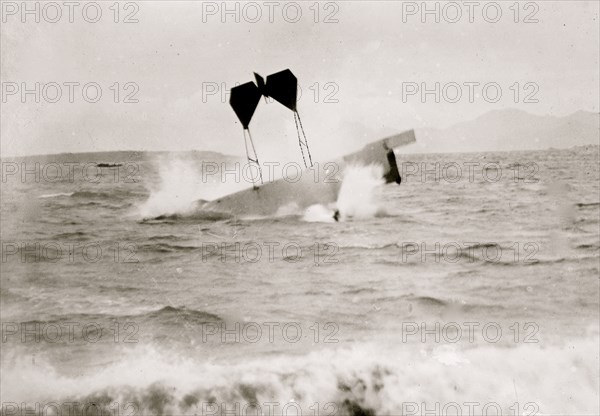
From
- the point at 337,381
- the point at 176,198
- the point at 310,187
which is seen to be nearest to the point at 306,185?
the point at 310,187

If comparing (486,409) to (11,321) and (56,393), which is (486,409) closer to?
(56,393)

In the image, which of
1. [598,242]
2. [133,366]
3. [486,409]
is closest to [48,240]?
[133,366]

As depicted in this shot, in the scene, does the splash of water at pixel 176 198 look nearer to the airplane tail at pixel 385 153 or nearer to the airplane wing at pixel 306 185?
the airplane wing at pixel 306 185

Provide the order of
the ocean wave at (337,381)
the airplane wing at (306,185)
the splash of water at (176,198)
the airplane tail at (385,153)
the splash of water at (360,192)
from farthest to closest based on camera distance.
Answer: the splash of water at (176,198) < the splash of water at (360,192) < the airplane wing at (306,185) < the airplane tail at (385,153) < the ocean wave at (337,381)

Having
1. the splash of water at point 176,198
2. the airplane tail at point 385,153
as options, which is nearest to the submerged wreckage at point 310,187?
the airplane tail at point 385,153

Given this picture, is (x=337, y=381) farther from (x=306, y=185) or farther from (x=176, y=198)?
(x=176, y=198)

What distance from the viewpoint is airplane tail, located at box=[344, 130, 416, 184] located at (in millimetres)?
13117

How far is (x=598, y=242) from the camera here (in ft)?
36.8

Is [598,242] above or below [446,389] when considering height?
above

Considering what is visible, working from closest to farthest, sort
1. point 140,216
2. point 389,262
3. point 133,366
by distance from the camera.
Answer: point 133,366 → point 389,262 → point 140,216

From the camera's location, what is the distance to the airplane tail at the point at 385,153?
1312 cm

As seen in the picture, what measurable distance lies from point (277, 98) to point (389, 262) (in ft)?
15.8

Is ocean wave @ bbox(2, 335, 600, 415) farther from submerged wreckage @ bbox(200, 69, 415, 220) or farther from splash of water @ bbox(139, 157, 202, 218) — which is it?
Answer: splash of water @ bbox(139, 157, 202, 218)

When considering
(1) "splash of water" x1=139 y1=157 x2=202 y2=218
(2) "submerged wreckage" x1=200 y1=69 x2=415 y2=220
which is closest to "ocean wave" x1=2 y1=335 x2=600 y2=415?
(2) "submerged wreckage" x1=200 y1=69 x2=415 y2=220
